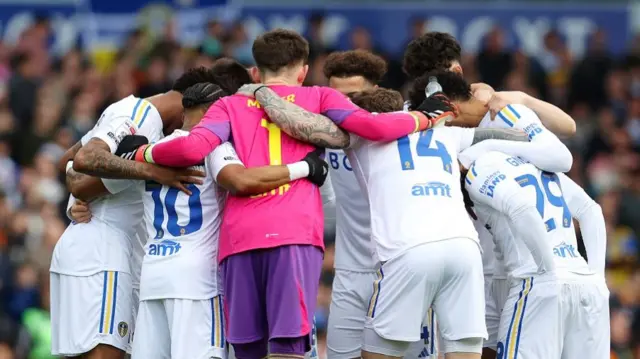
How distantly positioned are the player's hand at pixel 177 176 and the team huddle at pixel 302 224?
0.05 ft

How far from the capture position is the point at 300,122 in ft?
30.0

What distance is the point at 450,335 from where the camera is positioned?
360 inches

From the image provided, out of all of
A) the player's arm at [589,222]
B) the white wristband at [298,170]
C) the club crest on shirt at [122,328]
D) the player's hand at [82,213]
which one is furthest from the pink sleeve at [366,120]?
the club crest on shirt at [122,328]

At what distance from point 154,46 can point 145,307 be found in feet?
31.7

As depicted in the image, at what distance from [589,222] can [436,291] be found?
1.41 metres

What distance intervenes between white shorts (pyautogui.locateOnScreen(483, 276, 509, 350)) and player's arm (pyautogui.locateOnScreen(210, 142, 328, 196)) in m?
1.79

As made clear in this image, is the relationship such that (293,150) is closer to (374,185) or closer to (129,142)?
(374,185)

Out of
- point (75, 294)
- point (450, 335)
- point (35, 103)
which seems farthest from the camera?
point (35, 103)

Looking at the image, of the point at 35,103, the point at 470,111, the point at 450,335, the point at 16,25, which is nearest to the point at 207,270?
the point at 450,335

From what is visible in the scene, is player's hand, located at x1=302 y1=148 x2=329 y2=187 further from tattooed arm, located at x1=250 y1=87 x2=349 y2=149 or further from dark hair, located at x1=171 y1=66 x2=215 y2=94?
dark hair, located at x1=171 y1=66 x2=215 y2=94

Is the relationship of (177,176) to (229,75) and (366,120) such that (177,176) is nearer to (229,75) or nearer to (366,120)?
(229,75)

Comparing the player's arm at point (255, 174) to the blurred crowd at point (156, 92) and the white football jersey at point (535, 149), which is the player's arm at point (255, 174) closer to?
the white football jersey at point (535, 149)

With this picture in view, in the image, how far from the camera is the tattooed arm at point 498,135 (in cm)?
978

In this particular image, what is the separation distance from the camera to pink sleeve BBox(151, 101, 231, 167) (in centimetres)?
903
